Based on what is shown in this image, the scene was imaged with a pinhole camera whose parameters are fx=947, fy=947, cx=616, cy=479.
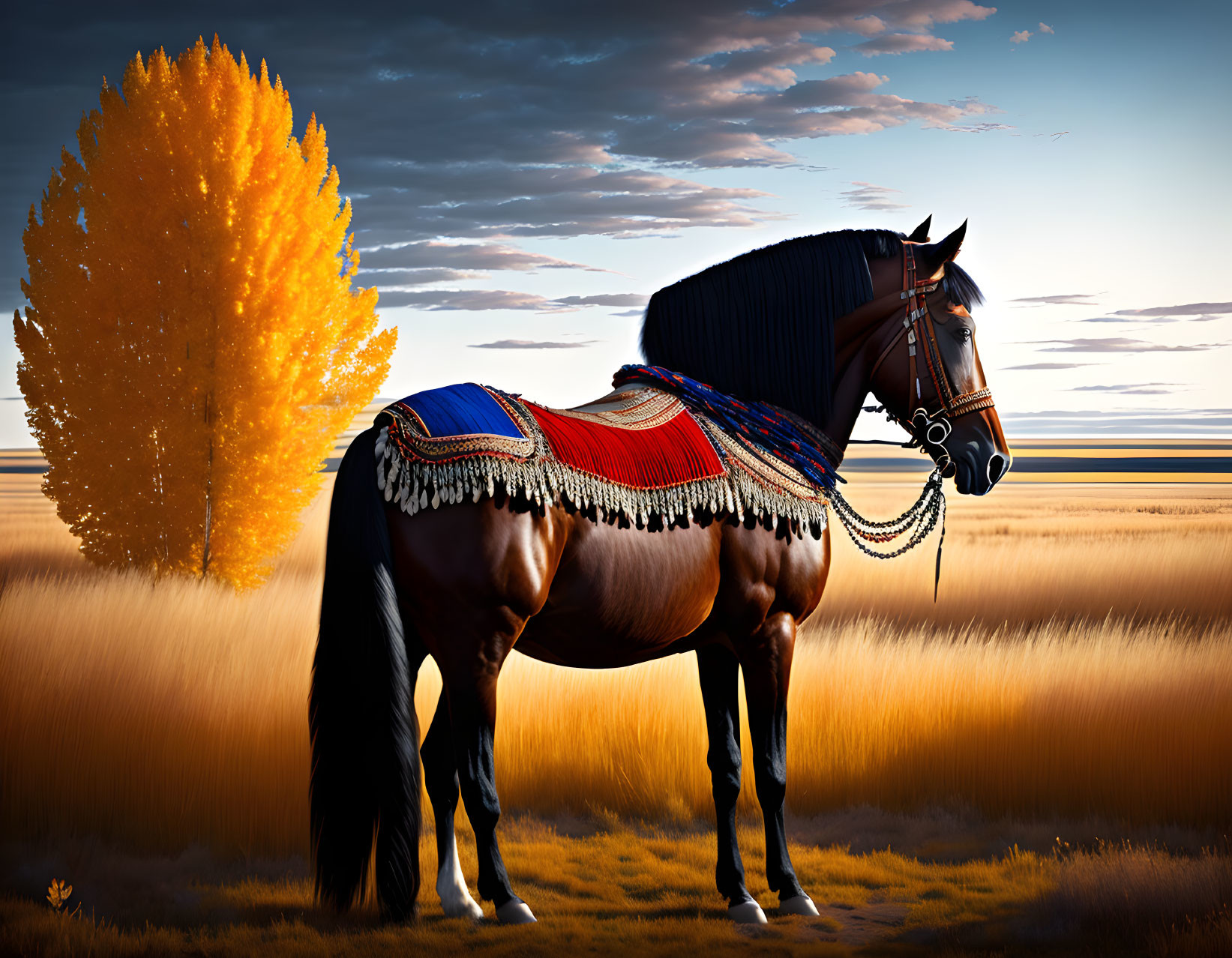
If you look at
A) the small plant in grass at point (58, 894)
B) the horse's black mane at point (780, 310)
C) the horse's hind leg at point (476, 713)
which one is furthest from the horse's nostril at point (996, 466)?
the small plant in grass at point (58, 894)

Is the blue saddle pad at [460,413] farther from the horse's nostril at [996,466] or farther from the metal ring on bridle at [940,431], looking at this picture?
the horse's nostril at [996,466]

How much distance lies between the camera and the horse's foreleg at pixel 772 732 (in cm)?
473

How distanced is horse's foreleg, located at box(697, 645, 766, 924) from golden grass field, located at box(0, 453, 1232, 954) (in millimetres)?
164

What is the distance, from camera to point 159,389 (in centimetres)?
1205

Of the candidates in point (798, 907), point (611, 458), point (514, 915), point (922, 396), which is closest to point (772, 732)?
point (798, 907)

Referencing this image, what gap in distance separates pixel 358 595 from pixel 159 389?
9.37 meters

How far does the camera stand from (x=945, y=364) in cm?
497

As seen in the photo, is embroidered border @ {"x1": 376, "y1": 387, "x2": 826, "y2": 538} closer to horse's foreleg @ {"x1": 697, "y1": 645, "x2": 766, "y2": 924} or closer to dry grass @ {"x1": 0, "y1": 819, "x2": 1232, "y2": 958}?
horse's foreleg @ {"x1": 697, "y1": 645, "x2": 766, "y2": 924}

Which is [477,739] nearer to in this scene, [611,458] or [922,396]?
[611,458]

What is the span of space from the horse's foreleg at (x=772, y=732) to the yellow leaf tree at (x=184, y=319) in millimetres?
9279

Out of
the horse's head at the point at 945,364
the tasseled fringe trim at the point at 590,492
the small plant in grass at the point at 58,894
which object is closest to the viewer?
the tasseled fringe trim at the point at 590,492

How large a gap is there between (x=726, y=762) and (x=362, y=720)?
1873mm

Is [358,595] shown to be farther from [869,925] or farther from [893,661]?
[893,661]

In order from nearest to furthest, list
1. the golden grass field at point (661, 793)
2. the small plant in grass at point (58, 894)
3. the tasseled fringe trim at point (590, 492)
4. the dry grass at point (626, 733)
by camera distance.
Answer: the tasseled fringe trim at point (590, 492) < the golden grass field at point (661, 793) < the small plant in grass at point (58, 894) < the dry grass at point (626, 733)
